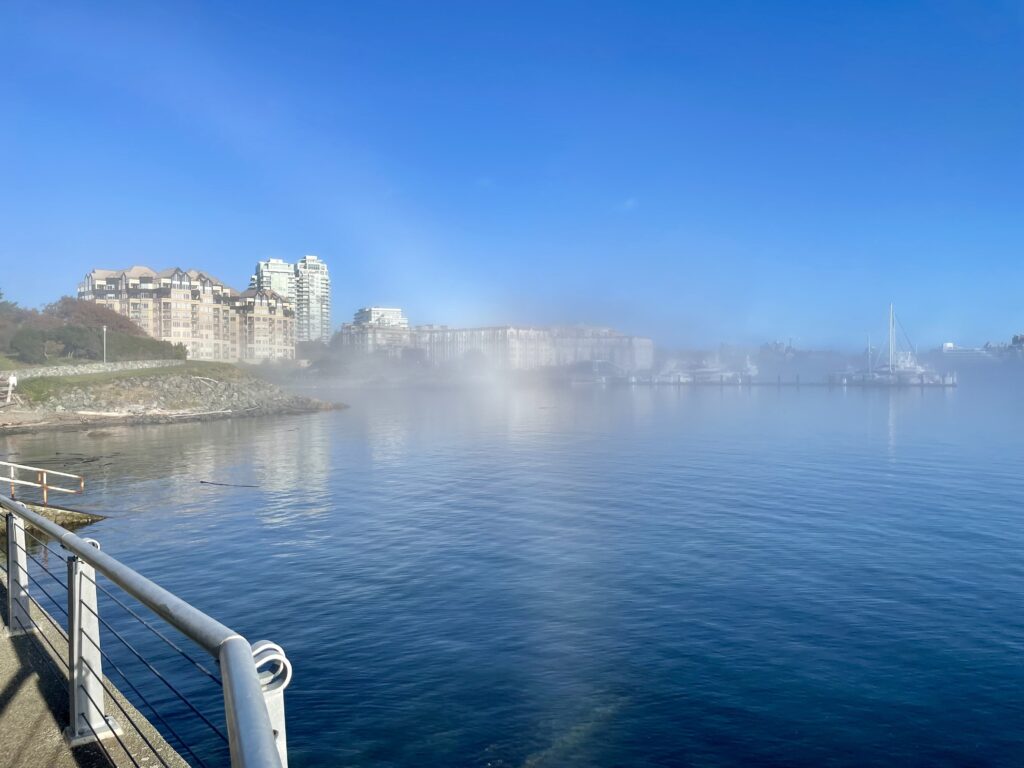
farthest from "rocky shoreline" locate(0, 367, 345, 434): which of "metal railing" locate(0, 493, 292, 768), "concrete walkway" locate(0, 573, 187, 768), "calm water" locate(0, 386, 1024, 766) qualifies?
"concrete walkway" locate(0, 573, 187, 768)

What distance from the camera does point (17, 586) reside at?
25.3 feet

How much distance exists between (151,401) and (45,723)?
107 metres

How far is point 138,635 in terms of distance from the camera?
20.0 metres

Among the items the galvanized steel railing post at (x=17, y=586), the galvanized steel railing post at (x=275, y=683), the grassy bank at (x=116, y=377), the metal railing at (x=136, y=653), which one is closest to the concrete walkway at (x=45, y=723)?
the metal railing at (x=136, y=653)

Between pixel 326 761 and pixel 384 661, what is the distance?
412 cm

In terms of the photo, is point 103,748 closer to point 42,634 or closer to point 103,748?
point 103,748

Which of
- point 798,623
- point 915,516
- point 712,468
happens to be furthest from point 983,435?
point 798,623

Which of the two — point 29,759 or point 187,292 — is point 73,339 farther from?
point 29,759

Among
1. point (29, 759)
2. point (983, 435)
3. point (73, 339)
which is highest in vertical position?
point (73, 339)

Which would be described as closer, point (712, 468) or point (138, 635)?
point (138, 635)

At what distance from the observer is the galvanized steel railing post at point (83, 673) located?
5590 millimetres

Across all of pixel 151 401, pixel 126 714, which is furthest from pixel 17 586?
pixel 151 401

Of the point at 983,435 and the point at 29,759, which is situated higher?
the point at 29,759

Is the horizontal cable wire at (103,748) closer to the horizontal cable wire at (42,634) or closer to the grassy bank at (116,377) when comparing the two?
the horizontal cable wire at (42,634)
